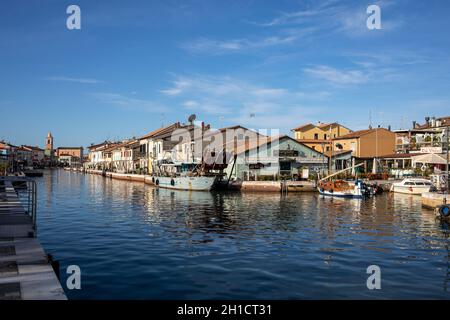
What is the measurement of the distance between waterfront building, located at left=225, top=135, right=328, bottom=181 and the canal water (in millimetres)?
31574

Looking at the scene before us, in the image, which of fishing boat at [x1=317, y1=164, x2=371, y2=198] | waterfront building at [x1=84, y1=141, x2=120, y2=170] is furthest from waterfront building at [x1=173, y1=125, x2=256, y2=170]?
waterfront building at [x1=84, y1=141, x2=120, y2=170]

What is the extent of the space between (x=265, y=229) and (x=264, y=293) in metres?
13.4

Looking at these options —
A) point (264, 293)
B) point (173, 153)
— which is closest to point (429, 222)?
point (264, 293)

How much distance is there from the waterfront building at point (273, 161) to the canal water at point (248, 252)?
31.6m

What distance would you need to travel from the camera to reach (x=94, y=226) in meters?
28.5

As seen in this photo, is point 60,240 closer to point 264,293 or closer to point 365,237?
point 264,293

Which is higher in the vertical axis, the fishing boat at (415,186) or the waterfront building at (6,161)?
Answer: the waterfront building at (6,161)

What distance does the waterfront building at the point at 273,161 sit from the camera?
69000mm

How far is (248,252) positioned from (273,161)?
49.9 meters

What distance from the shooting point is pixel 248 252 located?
2058 cm

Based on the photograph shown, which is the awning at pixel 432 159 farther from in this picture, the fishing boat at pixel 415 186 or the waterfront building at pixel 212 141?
the waterfront building at pixel 212 141

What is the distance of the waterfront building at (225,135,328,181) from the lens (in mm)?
69000

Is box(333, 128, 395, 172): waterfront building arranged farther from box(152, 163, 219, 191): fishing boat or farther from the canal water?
the canal water

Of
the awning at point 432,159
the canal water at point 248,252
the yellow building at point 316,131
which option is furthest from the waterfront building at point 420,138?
the canal water at point 248,252
